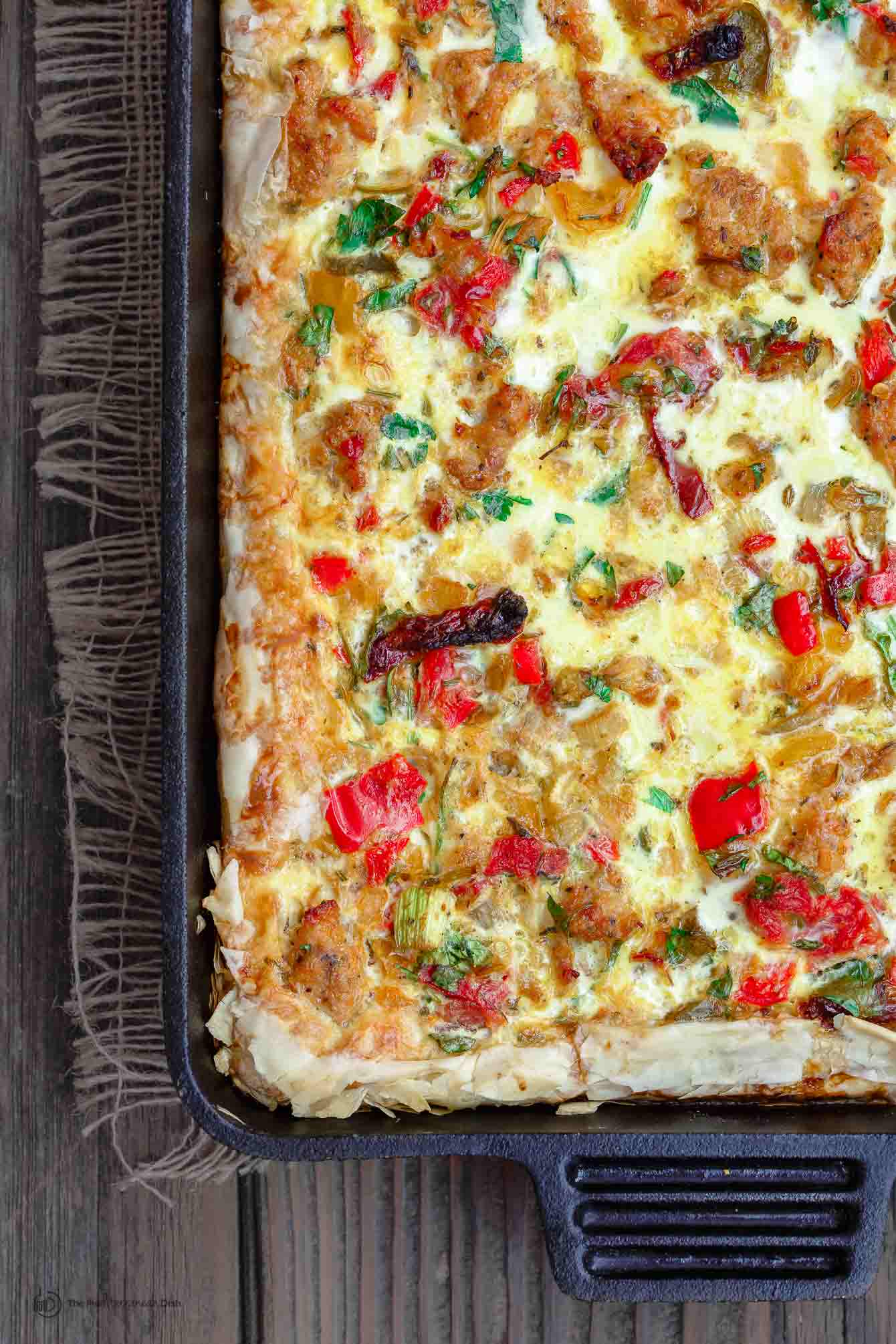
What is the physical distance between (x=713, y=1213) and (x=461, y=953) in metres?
0.65

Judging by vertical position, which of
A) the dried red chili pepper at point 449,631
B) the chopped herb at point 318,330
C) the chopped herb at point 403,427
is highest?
the chopped herb at point 318,330

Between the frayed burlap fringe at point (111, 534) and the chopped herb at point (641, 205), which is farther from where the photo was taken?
the frayed burlap fringe at point (111, 534)

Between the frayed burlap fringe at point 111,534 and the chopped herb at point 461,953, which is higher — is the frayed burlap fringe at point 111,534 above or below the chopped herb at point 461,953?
above

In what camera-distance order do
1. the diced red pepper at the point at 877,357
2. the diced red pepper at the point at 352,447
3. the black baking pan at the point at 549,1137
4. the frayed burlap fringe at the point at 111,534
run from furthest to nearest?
the frayed burlap fringe at the point at 111,534, the diced red pepper at the point at 877,357, the diced red pepper at the point at 352,447, the black baking pan at the point at 549,1137

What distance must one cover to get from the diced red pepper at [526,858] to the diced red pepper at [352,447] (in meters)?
0.79

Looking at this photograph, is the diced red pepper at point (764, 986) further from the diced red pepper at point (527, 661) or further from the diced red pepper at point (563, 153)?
the diced red pepper at point (563, 153)

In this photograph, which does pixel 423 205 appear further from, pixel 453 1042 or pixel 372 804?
pixel 453 1042

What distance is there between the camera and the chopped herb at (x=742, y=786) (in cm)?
253

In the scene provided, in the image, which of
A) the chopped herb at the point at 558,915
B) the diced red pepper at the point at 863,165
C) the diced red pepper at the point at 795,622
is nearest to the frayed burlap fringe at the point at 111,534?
the chopped herb at the point at 558,915

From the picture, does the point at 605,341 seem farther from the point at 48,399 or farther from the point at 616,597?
the point at 48,399

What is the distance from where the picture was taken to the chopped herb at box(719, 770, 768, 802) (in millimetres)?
2532

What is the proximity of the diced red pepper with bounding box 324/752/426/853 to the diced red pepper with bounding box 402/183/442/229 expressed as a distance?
1.04 metres

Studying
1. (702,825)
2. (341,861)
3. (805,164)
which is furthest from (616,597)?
(805,164)

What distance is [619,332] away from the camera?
2562 mm
